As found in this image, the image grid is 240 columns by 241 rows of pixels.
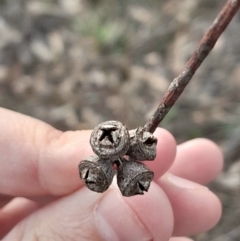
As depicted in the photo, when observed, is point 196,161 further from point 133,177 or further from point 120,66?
point 120,66

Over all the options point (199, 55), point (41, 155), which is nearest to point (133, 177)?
point (199, 55)

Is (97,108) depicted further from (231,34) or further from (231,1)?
(231,1)

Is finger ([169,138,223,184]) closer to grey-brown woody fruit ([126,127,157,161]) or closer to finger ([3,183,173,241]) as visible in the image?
finger ([3,183,173,241])

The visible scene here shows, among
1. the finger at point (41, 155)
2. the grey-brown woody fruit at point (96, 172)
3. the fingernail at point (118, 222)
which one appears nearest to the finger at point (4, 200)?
the finger at point (41, 155)

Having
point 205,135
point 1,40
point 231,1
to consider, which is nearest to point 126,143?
point 231,1

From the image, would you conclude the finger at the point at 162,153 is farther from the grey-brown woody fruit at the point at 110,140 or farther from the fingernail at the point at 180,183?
the grey-brown woody fruit at the point at 110,140
